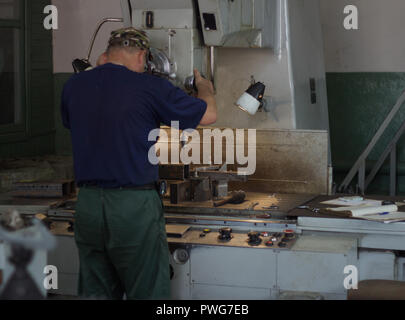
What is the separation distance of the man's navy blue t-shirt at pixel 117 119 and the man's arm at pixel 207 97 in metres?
0.10

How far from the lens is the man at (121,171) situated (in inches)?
78.2

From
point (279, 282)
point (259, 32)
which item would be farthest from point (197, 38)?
point (279, 282)

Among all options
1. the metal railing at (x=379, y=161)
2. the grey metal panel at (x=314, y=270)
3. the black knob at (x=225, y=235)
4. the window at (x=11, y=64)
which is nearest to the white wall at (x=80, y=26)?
the window at (x=11, y=64)

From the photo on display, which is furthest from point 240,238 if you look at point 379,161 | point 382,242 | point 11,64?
point 11,64

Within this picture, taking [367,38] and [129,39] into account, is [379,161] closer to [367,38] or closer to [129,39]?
[367,38]

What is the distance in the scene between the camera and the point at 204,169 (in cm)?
275

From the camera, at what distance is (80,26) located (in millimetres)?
4770

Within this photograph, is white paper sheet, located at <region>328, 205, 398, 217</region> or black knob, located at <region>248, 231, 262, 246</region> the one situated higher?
white paper sheet, located at <region>328, 205, 398, 217</region>

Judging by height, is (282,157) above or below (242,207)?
above

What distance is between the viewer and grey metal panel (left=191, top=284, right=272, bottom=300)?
2.13 meters

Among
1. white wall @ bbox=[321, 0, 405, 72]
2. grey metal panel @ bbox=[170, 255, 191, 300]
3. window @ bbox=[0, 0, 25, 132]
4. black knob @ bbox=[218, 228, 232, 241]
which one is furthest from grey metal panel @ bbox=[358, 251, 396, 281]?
window @ bbox=[0, 0, 25, 132]

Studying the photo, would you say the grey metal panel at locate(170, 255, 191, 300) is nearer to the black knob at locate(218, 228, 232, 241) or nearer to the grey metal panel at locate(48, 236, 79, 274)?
the black knob at locate(218, 228, 232, 241)

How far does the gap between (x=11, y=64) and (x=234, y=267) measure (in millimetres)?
2973

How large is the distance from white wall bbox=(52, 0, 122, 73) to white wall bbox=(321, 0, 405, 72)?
Result: 5.07ft
